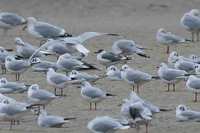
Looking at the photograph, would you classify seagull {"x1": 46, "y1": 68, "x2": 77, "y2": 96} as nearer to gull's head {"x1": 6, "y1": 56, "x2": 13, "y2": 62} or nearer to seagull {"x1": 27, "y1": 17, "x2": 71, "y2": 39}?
gull's head {"x1": 6, "y1": 56, "x2": 13, "y2": 62}

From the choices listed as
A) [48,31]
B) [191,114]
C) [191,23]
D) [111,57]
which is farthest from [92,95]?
[191,23]

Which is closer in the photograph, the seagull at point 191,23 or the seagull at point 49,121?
the seagull at point 49,121

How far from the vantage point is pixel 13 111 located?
1201 cm

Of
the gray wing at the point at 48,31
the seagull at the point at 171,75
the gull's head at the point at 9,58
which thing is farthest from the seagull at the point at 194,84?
the gray wing at the point at 48,31

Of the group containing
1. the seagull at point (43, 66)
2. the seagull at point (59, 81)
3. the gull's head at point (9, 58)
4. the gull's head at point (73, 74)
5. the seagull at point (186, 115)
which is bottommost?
the seagull at point (186, 115)

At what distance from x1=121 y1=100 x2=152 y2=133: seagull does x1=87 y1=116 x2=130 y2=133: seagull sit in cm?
14

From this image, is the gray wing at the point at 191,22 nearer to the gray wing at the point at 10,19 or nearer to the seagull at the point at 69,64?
the gray wing at the point at 10,19

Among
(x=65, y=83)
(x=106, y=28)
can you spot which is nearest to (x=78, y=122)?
(x=65, y=83)

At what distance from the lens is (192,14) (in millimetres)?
22422

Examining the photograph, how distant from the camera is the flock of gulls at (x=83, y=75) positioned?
1166 cm

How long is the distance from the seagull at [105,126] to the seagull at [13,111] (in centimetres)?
102

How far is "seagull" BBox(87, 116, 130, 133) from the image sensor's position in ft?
36.8

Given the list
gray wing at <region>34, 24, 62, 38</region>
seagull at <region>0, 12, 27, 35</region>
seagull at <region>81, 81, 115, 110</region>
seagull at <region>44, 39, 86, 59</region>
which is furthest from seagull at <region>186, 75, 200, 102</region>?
seagull at <region>0, 12, 27, 35</region>

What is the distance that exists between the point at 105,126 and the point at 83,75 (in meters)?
3.97
